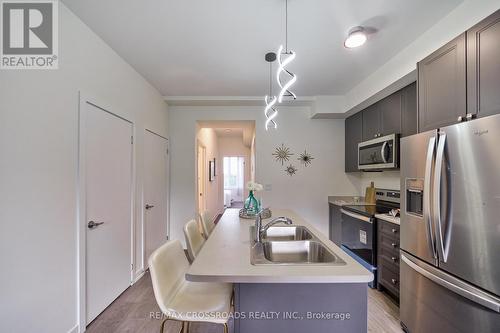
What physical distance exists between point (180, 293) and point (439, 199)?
1751 millimetres

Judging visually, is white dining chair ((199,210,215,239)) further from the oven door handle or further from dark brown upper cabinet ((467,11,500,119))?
dark brown upper cabinet ((467,11,500,119))

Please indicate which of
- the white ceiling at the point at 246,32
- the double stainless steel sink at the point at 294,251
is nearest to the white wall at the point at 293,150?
the white ceiling at the point at 246,32

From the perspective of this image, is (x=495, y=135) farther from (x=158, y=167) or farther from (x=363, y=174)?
(x=158, y=167)

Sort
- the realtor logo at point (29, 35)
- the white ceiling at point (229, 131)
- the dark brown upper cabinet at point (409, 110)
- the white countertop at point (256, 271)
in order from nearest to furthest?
the white countertop at point (256, 271)
the realtor logo at point (29, 35)
the dark brown upper cabinet at point (409, 110)
the white ceiling at point (229, 131)

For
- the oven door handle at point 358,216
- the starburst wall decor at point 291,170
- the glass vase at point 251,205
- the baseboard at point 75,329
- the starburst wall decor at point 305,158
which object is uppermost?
the starburst wall decor at point 305,158

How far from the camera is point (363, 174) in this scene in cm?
387

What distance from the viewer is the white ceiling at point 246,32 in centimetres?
165

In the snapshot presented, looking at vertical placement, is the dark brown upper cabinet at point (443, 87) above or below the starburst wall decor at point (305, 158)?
above

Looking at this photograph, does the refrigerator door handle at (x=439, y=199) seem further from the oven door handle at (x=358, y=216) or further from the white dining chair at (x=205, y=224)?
the white dining chair at (x=205, y=224)

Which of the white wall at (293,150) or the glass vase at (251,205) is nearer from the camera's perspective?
the glass vase at (251,205)

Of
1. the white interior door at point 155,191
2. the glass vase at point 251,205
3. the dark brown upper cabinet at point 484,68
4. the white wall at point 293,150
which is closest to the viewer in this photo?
the dark brown upper cabinet at point 484,68

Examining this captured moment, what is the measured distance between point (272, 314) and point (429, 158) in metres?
1.40

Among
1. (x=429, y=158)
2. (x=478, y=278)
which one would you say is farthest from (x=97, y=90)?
(x=478, y=278)

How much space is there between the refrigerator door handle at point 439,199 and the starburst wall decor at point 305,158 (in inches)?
99.5
